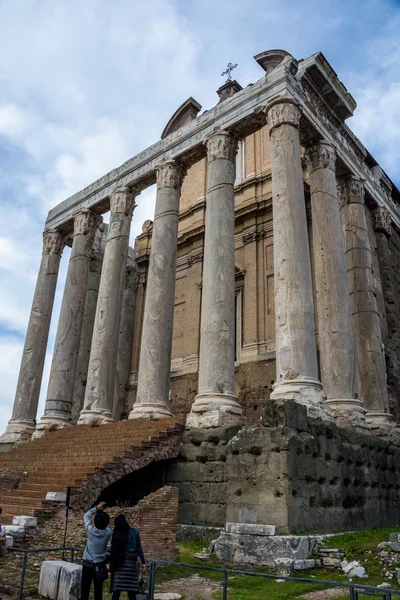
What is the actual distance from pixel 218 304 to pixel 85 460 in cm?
522

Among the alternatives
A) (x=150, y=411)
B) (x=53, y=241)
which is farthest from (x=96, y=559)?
(x=53, y=241)

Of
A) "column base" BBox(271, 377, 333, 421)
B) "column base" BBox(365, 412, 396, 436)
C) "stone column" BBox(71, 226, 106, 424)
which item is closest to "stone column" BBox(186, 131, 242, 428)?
"column base" BBox(271, 377, 333, 421)

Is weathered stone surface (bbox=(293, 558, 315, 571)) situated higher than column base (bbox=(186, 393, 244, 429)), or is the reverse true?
column base (bbox=(186, 393, 244, 429))

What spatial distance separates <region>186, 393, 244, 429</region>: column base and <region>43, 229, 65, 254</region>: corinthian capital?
40.9ft

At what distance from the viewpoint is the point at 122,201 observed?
19.5 metres

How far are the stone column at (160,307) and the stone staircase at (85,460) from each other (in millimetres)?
921

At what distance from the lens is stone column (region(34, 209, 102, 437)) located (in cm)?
1811

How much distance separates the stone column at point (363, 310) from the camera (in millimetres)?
14844

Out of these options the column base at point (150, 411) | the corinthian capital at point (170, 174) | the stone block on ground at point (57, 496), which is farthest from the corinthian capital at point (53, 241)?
the stone block on ground at point (57, 496)

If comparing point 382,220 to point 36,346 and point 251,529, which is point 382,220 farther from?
point 36,346

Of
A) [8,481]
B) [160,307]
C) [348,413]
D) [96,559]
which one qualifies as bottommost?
[96,559]

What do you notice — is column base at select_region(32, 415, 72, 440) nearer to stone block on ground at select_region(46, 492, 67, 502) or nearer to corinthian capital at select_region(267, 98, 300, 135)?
stone block on ground at select_region(46, 492, 67, 502)

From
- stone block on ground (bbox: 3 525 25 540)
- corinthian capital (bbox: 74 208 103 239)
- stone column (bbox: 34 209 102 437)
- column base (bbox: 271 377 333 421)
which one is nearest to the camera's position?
stone block on ground (bbox: 3 525 25 540)

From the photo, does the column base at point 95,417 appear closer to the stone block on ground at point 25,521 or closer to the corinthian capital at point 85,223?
the stone block on ground at point 25,521
